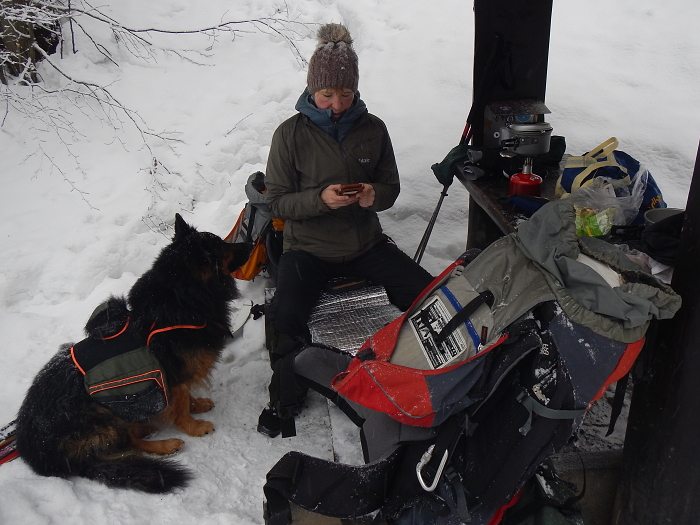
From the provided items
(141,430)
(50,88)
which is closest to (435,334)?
(141,430)

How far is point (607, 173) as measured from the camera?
104 inches

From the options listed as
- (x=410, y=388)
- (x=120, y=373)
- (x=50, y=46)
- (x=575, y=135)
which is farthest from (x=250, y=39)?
(x=410, y=388)

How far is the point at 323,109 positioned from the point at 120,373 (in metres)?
1.80

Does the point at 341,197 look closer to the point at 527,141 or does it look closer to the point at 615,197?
the point at 527,141

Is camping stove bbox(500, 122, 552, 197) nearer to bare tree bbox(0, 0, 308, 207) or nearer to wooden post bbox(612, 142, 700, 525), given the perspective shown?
wooden post bbox(612, 142, 700, 525)

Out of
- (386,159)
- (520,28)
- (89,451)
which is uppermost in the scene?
(520,28)

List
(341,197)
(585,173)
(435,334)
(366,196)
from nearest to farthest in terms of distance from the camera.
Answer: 1. (435,334)
2. (585,173)
3. (341,197)
4. (366,196)

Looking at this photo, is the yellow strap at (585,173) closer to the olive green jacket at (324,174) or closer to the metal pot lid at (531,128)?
the metal pot lid at (531,128)

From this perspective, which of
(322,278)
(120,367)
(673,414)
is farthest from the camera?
(322,278)

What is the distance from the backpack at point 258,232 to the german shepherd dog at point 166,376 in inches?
20.1

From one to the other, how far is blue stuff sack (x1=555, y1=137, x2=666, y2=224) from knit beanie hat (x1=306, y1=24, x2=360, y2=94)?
1317 millimetres

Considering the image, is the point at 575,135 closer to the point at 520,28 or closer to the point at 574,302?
the point at 520,28

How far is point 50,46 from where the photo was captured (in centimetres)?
637

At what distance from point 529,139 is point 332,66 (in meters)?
1.26
